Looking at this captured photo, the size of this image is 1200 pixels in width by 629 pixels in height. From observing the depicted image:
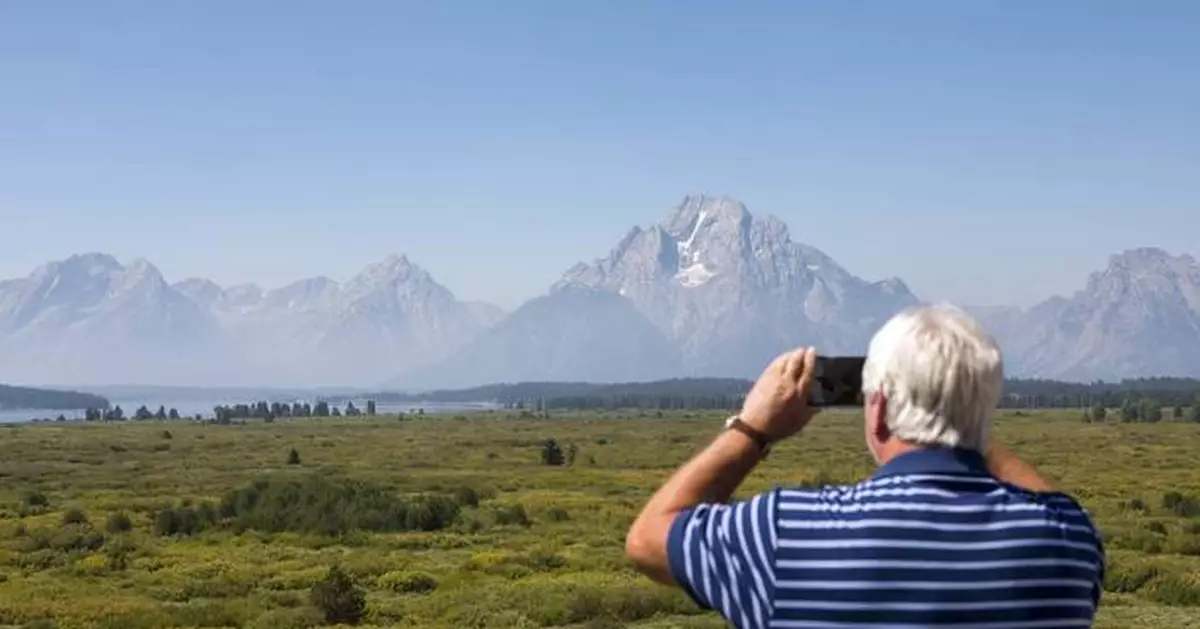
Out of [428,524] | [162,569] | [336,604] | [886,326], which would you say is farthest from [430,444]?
[886,326]

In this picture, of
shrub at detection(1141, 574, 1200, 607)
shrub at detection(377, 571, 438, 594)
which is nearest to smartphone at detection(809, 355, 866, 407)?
shrub at detection(1141, 574, 1200, 607)

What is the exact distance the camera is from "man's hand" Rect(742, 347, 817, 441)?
135 inches

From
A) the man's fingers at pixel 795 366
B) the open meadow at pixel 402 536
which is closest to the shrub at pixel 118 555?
the open meadow at pixel 402 536

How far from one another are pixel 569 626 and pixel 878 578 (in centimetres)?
1967

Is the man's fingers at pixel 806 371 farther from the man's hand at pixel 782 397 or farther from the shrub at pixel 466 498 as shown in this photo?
the shrub at pixel 466 498

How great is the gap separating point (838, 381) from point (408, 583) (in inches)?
984

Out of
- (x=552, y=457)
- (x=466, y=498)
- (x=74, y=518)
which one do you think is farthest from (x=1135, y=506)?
(x=552, y=457)

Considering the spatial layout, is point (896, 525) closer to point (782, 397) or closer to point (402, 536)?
point (782, 397)

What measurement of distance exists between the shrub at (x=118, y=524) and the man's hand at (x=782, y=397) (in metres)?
38.8

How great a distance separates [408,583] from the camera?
90.4ft

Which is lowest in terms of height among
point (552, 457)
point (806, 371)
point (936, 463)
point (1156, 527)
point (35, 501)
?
point (1156, 527)

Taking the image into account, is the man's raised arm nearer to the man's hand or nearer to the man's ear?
the man's hand

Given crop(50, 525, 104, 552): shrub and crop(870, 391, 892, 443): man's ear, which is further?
crop(50, 525, 104, 552): shrub

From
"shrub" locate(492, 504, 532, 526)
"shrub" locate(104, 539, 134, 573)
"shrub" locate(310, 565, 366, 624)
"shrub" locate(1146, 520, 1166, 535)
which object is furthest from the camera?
"shrub" locate(492, 504, 532, 526)
